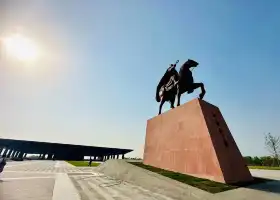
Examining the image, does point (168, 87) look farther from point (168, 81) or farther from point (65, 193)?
point (65, 193)

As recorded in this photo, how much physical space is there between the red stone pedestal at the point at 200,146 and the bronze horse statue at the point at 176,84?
5.01 ft

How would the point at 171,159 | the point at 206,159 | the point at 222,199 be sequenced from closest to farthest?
the point at 222,199
the point at 206,159
the point at 171,159

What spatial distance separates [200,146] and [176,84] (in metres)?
5.49

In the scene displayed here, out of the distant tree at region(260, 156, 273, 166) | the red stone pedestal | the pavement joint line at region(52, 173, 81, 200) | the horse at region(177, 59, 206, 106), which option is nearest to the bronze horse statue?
the horse at region(177, 59, 206, 106)

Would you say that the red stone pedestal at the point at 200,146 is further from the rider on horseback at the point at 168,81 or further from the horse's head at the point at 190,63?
A: the horse's head at the point at 190,63

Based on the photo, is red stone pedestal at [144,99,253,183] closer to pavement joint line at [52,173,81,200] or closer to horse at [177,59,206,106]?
horse at [177,59,206,106]

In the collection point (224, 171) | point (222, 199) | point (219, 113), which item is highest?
point (219, 113)

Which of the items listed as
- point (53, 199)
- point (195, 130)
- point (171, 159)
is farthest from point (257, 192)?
point (53, 199)

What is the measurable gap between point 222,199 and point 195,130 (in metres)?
4.14

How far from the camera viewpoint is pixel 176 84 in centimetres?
1400

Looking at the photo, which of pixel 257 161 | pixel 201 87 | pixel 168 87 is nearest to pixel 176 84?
pixel 168 87

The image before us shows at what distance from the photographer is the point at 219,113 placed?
11.7 metres

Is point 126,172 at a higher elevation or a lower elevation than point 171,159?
lower

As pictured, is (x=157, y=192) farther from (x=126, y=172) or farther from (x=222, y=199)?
(x=126, y=172)
